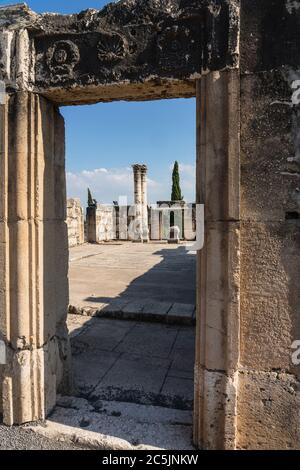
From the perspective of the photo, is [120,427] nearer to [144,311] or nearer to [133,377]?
[133,377]

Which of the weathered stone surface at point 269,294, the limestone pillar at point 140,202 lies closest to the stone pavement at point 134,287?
the weathered stone surface at point 269,294

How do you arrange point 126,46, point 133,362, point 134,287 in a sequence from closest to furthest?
point 126,46 → point 133,362 → point 134,287

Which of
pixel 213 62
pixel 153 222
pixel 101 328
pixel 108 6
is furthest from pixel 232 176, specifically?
pixel 153 222

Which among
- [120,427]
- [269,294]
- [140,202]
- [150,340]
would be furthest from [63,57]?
[140,202]

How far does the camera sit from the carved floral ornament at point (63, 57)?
7.93ft

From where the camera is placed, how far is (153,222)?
70.5 feet

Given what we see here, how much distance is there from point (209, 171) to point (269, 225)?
1.84 feet

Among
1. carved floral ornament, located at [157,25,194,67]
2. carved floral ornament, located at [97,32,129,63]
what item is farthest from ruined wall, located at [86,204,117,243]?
carved floral ornament, located at [157,25,194,67]

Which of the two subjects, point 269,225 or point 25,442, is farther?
point 25,442

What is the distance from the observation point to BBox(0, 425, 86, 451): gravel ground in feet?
7.65

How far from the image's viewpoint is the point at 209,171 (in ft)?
7.15

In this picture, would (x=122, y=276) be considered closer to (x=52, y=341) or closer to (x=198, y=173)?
(x=52, y=341)

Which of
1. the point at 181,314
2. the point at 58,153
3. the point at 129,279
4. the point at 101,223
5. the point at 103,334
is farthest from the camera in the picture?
the point at 101,223

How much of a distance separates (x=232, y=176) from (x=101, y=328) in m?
3.44
